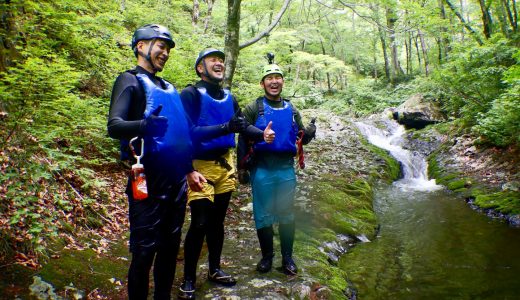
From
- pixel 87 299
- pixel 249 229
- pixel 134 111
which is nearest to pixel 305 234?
pixel 249 229

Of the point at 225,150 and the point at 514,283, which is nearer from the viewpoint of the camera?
the point at 225,150

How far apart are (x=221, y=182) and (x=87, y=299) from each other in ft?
5.22

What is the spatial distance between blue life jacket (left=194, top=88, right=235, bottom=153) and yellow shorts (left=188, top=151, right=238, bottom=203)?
0.54 ft

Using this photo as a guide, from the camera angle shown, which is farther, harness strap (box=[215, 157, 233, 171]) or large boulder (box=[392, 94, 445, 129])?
large boulder (box=[392, 94, 445, 129])

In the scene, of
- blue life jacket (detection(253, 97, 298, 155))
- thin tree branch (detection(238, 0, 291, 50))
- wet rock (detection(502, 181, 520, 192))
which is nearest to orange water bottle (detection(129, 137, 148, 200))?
blue life jacket (detection(253, 97, 298, 155))

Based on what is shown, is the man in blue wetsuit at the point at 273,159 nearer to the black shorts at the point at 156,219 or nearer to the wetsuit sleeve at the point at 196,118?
the wetsuit sleeve at the point at 196,118

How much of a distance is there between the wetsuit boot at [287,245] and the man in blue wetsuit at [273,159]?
0.04ft

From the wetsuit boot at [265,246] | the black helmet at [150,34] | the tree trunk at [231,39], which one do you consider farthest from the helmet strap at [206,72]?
the tree trunk at [231,39]

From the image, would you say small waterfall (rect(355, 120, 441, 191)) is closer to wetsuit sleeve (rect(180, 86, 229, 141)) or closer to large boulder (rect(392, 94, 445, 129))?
large boulder (rect(392, 94, 445, 129))

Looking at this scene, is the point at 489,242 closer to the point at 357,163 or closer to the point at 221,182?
the point at 221,182

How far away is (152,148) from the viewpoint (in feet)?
8.15

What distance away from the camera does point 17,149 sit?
390 cm

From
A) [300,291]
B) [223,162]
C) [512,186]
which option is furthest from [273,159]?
[512,186]

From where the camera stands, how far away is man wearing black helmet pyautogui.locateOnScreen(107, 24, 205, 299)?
2.43 m
